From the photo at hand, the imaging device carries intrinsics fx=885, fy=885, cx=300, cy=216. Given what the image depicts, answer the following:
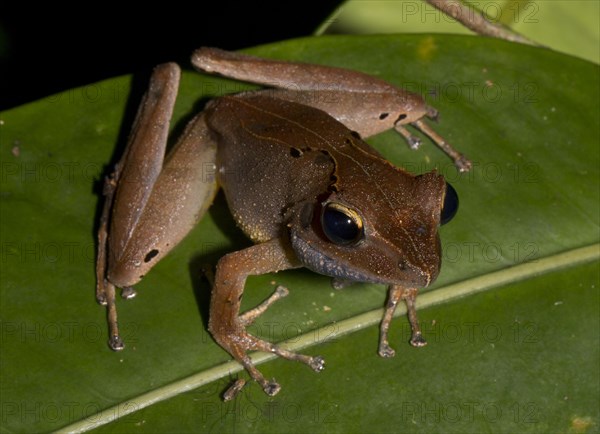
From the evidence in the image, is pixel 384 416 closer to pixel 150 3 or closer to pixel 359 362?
pixel 359 362

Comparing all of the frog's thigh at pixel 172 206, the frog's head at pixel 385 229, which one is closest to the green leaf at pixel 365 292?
the frog's thigh at pixel 172 206

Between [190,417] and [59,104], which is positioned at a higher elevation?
[59,104]

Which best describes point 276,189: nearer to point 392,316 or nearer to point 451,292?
point 392,316

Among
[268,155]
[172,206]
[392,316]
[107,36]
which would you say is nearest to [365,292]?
[392,316]

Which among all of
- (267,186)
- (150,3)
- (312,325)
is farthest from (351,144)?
(150,3)

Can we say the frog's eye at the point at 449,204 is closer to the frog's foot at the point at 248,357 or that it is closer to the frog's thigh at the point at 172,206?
the frog's foot at the point at 248,357

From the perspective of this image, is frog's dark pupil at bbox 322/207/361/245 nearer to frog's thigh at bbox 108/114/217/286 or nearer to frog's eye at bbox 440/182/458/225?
frog's eye at bbox 440/182/458/225

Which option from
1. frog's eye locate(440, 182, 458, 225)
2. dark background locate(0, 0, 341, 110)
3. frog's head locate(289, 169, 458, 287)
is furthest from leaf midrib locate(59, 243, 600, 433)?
dark background locate(0, 0, 341, 110)
